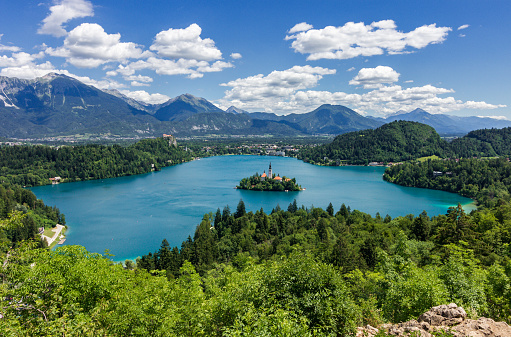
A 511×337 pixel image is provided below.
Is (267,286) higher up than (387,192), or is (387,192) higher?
(267,286)

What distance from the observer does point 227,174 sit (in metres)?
96.4

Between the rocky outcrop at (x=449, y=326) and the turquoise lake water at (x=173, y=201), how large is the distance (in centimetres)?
3320

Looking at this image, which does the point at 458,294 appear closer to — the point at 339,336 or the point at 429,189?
the point at 339,336

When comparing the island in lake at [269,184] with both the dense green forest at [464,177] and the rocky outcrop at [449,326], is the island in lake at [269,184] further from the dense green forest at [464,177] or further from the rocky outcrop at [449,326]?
the rocky outcrop at [449,326]

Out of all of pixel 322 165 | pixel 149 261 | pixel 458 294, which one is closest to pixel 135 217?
pixel 149 261

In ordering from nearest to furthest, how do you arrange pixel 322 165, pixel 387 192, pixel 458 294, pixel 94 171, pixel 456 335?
pixel 456 335
pixel 458 294
pixel 387 192
pixel 94 171
pixel 322 165

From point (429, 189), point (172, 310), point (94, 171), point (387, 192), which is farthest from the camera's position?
point (94, 171)

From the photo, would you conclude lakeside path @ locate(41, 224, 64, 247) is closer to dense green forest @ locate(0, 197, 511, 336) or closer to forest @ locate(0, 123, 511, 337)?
dense green forest @ locate(0, 197, 511, 336)

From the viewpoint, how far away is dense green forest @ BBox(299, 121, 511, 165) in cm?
11625

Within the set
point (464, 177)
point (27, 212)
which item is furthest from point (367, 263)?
point (464, 177)

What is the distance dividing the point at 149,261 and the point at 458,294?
24.3 meters

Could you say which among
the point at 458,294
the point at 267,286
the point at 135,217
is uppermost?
the point at 267,286

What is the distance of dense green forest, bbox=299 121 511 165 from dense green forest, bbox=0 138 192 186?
262 feet

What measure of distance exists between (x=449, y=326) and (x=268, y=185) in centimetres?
6948
